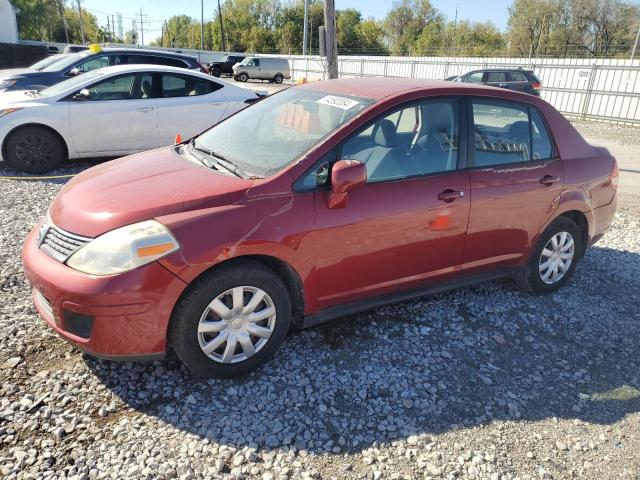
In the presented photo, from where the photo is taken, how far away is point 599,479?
256 centimetres

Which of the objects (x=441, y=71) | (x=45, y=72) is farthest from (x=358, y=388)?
(x=441, y=71)

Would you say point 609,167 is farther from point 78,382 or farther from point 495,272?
point 78,382

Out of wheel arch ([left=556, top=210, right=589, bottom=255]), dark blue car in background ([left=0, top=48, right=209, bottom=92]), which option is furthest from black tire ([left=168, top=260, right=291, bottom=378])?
dark blue car in background ([left=0, top=48, right=209, bottom=92])

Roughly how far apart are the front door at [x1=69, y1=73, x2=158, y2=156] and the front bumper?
533cm

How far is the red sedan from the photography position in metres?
2.72

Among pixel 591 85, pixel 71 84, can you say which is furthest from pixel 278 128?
pixel 591 85

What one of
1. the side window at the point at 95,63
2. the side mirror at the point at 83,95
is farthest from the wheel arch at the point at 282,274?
the side window at the point at 95,63

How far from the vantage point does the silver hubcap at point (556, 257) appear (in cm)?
431

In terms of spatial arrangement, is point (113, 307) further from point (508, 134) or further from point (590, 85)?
point (590, 85)

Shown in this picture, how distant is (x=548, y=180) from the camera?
4.06 m

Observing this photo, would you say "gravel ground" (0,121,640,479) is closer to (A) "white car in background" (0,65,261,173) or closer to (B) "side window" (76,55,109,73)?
(A) "white car in background" (0,65,261,173)

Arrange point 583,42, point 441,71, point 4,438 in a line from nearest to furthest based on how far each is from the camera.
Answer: point 4,438
point 441,71
point 583,42

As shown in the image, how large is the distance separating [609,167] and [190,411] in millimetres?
4033

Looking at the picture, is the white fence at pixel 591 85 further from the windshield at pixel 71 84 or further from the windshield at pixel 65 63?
the windshield at pixel 71 84
